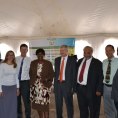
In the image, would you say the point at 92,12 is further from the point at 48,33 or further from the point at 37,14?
the point at 48,33

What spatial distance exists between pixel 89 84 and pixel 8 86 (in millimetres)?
1455

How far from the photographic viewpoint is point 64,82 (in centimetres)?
459

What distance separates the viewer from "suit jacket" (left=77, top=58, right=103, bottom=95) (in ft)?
14.3

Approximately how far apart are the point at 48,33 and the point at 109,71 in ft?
23.1

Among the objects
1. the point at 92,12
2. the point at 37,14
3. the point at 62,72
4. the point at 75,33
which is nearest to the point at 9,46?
the point at 75,33

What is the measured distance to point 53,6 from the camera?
6.53 metres

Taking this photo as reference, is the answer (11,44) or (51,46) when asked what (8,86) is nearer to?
(51,46)

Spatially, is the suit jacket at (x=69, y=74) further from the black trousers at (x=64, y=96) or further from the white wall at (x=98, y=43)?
the white wall at (x=98, y=43)

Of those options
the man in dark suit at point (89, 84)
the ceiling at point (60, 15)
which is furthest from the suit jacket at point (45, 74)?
the ceiling at point (60, 15)

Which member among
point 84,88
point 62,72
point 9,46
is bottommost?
point 84,88

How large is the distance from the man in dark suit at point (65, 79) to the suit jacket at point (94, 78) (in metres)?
0.34

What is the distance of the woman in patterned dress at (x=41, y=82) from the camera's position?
429 centimetres

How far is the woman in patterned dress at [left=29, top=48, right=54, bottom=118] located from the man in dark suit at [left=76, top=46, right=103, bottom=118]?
59 cm

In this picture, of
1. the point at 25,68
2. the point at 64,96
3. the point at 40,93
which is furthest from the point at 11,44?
the point at 40,93
